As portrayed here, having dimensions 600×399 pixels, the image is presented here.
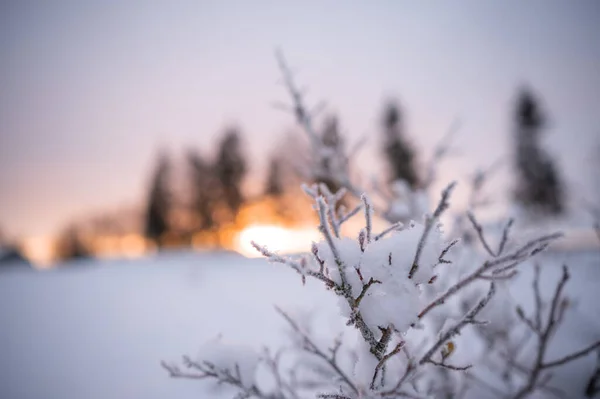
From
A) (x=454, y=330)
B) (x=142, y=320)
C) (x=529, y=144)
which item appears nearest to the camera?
(x=454, y=330)

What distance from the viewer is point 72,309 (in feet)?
30.4

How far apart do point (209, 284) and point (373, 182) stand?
31.7 feet

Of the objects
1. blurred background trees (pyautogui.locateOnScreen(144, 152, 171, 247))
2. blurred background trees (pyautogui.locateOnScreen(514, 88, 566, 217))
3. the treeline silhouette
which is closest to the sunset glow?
the treeline silhouette

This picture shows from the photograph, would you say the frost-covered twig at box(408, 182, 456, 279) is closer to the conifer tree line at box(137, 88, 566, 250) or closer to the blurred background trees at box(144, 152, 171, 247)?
the conifer tree line at box(137, 88, 566, 250)

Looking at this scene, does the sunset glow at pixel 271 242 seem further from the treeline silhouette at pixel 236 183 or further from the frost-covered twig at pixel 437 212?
the treeline silhouette at pixel 236 183

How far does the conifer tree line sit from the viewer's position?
18.5 meters

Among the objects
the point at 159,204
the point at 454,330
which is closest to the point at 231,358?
the point at 454,330

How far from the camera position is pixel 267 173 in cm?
2491

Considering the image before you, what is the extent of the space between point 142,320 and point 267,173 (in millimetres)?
17499

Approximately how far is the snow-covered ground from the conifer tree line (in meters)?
9.61

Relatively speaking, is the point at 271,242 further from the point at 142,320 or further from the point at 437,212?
the point at 142,320

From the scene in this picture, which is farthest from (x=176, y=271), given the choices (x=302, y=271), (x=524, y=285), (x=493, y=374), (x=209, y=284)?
(x=302, y=271)

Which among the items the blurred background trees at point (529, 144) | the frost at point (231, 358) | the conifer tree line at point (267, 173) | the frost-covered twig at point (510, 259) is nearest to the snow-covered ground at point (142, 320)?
the frost at point (231, 358)

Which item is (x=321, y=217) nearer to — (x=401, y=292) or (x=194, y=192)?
(x=401, y=292)
